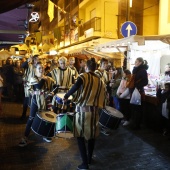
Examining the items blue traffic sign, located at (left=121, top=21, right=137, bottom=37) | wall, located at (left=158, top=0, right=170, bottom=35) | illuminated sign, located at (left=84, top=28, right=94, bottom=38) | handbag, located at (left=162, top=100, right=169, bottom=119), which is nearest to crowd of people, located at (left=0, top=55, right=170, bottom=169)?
handbag, located at (left=162, top=100, right=169, bottom=119)

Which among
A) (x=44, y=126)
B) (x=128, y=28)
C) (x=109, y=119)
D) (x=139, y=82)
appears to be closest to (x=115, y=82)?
(x=139, y=82)

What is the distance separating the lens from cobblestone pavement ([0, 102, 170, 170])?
17.6ft

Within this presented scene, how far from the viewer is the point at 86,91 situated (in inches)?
194

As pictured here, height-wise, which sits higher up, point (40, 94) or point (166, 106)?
point (40, 94)

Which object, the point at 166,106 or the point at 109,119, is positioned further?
the point at 166,106

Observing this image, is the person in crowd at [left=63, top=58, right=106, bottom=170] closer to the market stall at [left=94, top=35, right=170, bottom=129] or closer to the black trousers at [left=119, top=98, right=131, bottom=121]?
the market stall at [left=94, top=35, right=170, bottom=129]

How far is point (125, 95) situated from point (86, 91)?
12.9ft

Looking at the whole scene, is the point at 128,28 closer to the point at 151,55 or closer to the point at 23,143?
the point at 151,55

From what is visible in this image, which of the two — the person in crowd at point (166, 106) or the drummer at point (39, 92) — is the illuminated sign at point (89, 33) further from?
the drummer at point (39, 92)

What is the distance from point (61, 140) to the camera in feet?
23.0

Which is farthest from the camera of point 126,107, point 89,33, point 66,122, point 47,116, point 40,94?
point 89,33

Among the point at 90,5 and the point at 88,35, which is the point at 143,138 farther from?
the point at 90,5

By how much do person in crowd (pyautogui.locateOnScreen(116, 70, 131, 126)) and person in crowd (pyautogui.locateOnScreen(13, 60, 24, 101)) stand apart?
631 centimetres

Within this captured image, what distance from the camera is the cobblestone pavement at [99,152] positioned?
536 centimetres
